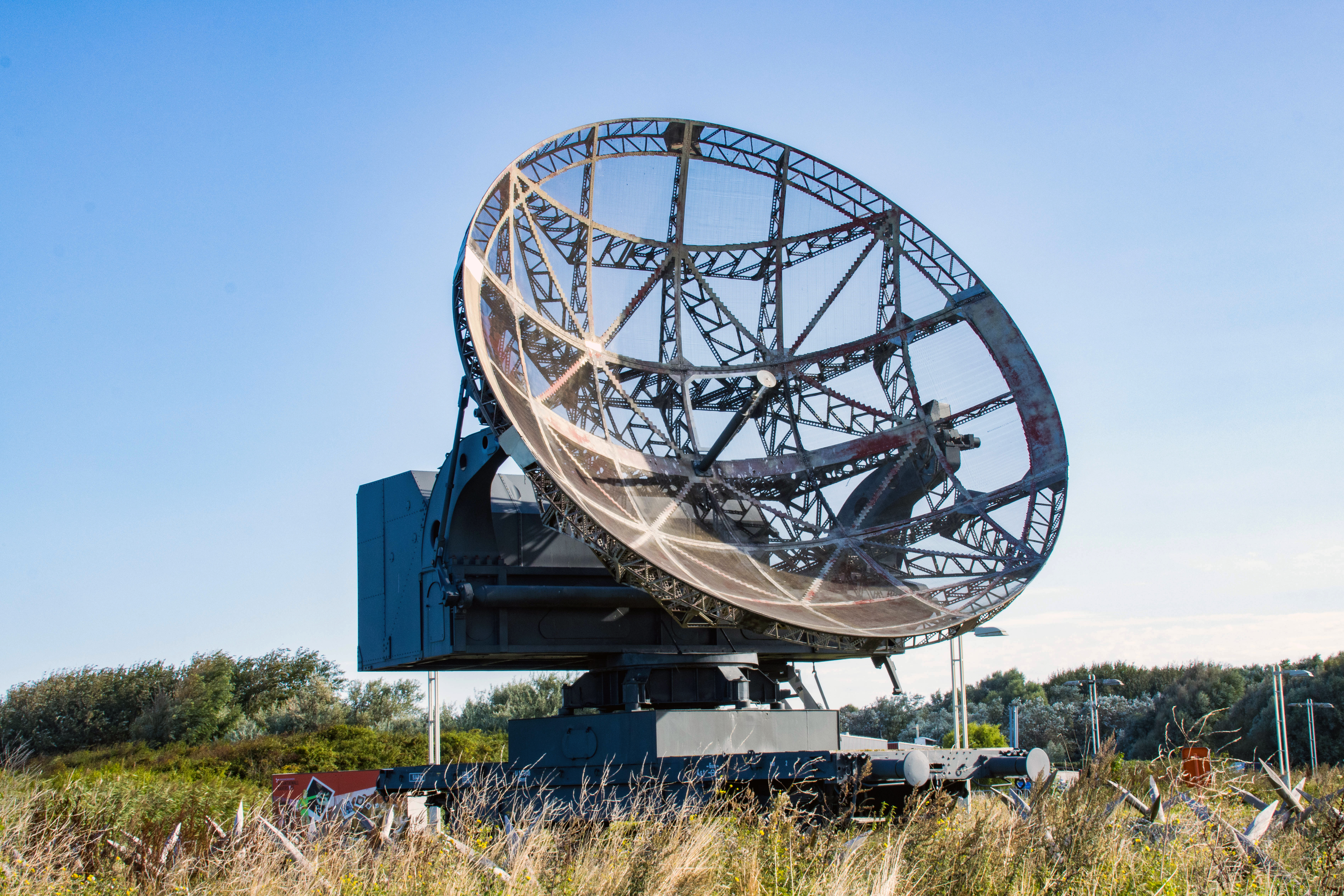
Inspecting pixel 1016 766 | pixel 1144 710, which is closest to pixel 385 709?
pixel 1144 710

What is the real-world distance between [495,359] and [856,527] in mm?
7951

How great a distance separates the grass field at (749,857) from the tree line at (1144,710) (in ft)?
106

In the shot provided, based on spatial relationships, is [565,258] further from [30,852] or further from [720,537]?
[30,852]

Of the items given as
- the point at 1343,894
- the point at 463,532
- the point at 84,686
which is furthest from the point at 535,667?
the point at 84,686

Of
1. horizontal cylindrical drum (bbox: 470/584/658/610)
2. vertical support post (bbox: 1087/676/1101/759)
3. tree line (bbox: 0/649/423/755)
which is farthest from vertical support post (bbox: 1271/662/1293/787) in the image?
tree line (bbox: 0/649/423/755)

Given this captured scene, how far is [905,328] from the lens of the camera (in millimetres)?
22562

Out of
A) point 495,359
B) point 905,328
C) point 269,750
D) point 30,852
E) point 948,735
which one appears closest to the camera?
point 30,852

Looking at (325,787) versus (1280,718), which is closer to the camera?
(325,787)

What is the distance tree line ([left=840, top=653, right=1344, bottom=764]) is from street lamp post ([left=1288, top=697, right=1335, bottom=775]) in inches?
14.2

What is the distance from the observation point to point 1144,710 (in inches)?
2741

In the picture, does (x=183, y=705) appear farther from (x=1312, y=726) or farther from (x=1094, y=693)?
(x=1312, y=726)

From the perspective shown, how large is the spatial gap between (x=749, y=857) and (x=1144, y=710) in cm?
6780

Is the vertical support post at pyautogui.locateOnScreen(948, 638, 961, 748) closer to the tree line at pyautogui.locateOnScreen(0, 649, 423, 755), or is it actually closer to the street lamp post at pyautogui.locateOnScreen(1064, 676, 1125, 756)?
the street lamp post at pyautogui.locateOnScreen(1064, 676, 1125, 756)

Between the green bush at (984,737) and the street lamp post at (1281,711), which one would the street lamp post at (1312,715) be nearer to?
the street lamp post at (1281,711)
